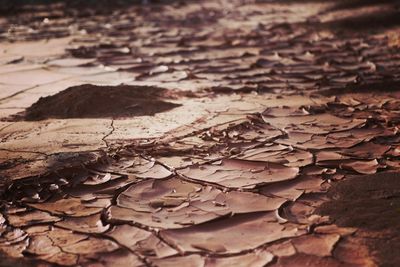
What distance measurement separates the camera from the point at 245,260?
1.54 metres

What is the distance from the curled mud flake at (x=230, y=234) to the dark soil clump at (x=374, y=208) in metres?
0.20

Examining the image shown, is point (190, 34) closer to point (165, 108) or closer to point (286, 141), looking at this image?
point (165, 108)

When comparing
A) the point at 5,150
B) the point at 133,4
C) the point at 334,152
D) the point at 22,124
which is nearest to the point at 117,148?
the point at 5,150

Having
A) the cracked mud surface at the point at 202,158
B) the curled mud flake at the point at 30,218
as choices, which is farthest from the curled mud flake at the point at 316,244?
the curled mud flake at the point at 30,218

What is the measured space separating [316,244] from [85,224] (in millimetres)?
750

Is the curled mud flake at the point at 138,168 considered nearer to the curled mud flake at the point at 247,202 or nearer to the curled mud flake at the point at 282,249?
the curled mud flake at the point at 247,202

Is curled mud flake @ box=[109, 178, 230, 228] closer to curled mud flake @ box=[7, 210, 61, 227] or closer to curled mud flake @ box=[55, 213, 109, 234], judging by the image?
curled mud flake @ box=[55, 213, 109, 234]

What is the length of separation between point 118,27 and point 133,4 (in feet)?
12.5

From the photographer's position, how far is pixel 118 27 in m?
7.49

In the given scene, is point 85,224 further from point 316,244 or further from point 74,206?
point 316,244

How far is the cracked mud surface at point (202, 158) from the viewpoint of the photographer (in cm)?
163

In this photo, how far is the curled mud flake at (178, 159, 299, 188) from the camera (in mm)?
2088

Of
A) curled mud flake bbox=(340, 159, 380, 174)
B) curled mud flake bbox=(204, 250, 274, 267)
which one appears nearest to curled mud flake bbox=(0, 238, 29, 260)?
curled mud flake bbox=(204, 250, 274, 267)

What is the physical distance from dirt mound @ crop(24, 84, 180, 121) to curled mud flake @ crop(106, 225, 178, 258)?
1356 millimetres
